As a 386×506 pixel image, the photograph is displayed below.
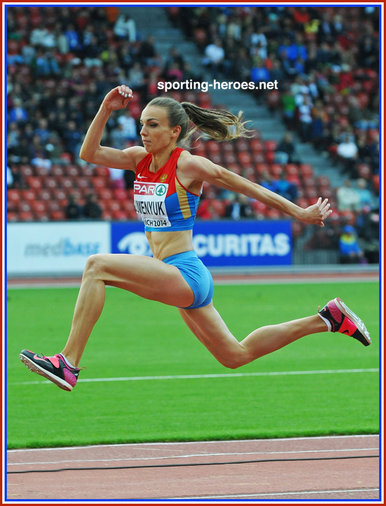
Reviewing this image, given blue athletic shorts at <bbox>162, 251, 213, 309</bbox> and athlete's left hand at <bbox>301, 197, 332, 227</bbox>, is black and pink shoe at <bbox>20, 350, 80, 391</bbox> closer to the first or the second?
blue athletic shorts at <bbox>162, 251, 213, 309</bbox>

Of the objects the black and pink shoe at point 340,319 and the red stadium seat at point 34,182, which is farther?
the red stadium seat at point 34,182

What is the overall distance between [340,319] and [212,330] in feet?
3.33

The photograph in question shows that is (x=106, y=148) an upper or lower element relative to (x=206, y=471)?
upper

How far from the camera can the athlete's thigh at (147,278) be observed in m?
5.42

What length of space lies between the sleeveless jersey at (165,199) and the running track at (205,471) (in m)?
1.84

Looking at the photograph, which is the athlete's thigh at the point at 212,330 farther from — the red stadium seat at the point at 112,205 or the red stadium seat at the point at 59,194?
the red stadium seat at the point at 112,205

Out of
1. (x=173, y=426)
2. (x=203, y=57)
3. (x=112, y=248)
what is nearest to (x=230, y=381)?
(x=173, y=426)

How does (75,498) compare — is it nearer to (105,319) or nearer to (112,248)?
(105,319)

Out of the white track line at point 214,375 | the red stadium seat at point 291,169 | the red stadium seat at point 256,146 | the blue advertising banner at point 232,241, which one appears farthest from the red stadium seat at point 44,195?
the white track line at point 214,375

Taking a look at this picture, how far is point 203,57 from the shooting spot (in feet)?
86.3

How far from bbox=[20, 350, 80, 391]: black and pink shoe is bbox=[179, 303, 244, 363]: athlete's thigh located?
3.52 ft

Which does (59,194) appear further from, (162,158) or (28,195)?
(162,158)

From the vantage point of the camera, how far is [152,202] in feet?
18.9

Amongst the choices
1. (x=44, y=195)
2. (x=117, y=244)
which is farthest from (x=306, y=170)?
(x=44, y=195)
